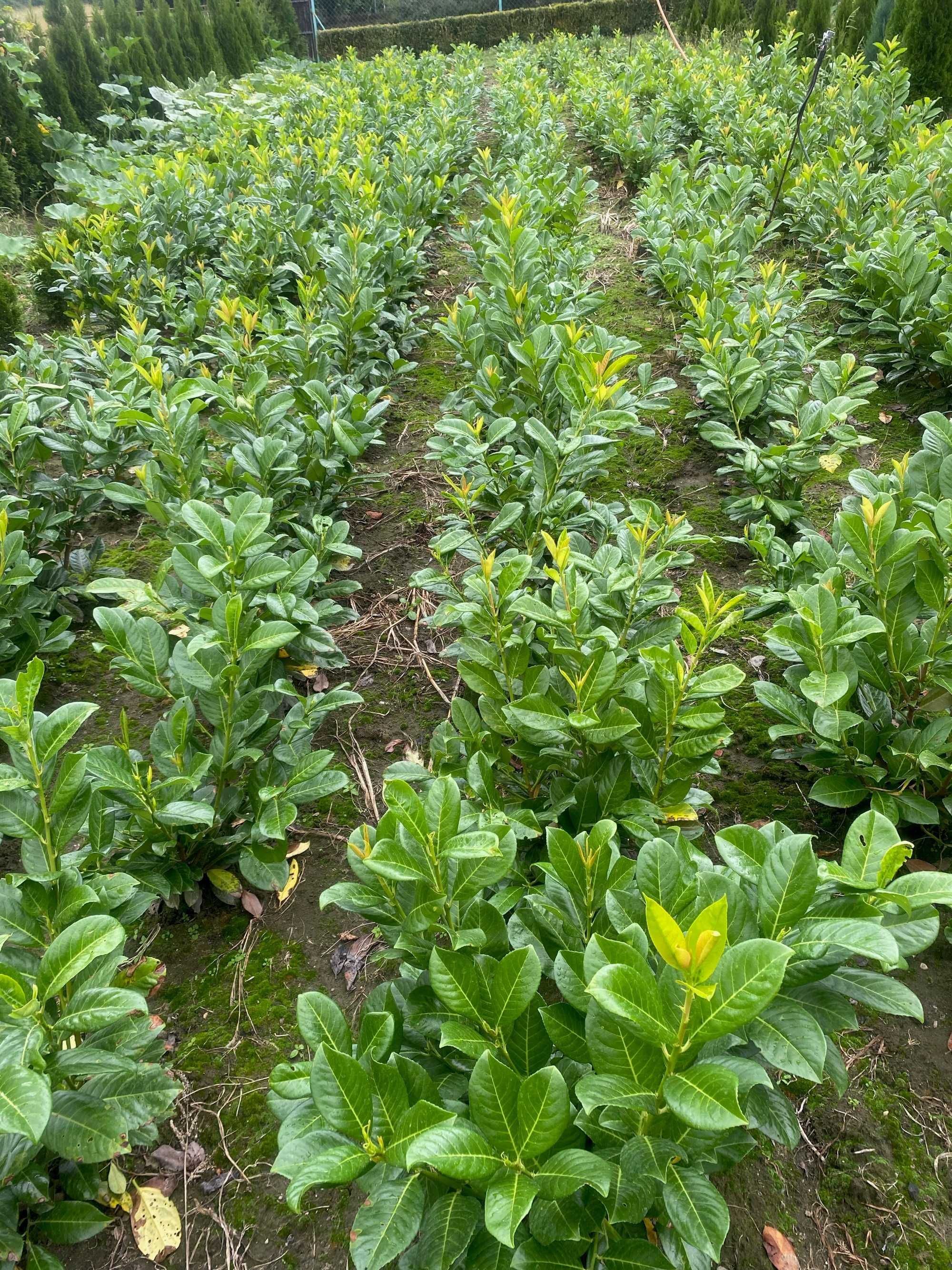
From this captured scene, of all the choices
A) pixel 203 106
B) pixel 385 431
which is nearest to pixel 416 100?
pixel 203 106

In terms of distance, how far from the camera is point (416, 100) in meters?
9.95

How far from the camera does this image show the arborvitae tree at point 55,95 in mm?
10930

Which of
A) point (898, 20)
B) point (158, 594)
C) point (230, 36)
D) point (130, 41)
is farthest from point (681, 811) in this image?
point (230, 36)

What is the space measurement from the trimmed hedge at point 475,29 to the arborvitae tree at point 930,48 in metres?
18.2

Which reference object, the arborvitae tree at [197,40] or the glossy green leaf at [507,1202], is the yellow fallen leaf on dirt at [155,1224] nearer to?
the glossy green leaf at [507,1202]

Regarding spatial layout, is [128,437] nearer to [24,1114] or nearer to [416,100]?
[24,1114]

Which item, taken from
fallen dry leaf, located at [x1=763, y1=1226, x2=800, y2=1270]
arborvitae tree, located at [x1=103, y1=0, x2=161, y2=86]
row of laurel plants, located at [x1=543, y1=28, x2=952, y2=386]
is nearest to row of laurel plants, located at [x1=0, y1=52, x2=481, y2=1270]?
fallen dry leaf, located at [x1=763, y1=1226, x2=800, y2=1270]

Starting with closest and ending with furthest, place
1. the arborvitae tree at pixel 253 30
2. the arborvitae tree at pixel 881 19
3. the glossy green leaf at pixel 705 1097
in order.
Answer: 1. the glossy green leaf at pixel 705 1097
2. the arborvitae tree at pixel 881 19
3. the arborvitae tree at pixel 253 30

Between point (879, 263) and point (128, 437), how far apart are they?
3737mm

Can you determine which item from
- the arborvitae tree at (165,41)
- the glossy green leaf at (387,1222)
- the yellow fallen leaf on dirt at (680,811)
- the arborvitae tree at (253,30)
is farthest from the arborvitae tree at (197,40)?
the glossy green leaf at (387,1222)

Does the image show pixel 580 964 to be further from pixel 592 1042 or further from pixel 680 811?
pixel 680 811

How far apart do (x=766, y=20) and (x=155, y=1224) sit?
1693 centimetres

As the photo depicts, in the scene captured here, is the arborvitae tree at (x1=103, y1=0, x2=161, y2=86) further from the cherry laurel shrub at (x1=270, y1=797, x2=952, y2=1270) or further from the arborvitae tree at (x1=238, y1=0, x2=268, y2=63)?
the cherry laurel shrub at (x1=270, y1=797, x2=952, y2=1270)

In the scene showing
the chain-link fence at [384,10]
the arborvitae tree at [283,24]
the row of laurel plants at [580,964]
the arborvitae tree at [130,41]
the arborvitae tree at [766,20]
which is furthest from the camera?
the chain-link fence at [384,10]
